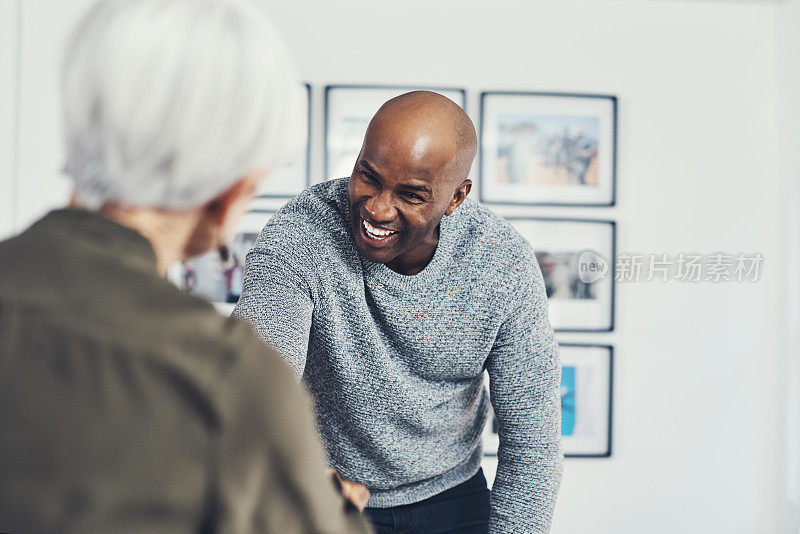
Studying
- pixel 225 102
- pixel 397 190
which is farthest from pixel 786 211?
pixel 225 102

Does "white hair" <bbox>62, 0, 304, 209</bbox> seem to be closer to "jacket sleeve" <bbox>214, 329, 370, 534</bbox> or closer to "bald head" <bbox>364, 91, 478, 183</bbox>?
"jacket sleeve" <bbox>214, 329, 370, 534</bbox>

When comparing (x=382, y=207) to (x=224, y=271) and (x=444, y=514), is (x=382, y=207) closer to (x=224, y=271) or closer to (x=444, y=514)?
(x=444, y=514)

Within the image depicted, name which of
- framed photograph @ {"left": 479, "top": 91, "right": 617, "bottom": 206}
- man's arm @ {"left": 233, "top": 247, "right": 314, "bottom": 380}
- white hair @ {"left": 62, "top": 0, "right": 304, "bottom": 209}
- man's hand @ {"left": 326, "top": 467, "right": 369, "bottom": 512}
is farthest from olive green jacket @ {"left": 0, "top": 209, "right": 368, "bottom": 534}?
framed photograph @ {"left": 479, "top": 91, "right": 617, "bottom": 206}

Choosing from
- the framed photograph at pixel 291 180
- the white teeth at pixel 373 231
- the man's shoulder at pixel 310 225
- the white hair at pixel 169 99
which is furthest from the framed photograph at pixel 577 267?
the white hair at pixel 169 99

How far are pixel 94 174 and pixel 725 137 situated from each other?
9.76 feet

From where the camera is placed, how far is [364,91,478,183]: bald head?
51.6 inches

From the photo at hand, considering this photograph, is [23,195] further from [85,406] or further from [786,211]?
[786,211]

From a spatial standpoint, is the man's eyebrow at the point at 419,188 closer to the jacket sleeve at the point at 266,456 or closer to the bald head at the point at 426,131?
the bald head at the point at 426,131

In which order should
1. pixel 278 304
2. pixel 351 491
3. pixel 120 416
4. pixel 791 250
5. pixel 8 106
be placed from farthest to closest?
pixel 791 250 → pixel 8 106 → pixel 278 304 → pixel 351 491 → pixel 120 416

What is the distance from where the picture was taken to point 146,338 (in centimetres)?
57

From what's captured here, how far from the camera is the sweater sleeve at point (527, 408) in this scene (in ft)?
4.70

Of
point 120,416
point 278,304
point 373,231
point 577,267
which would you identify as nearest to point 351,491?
point 278,304

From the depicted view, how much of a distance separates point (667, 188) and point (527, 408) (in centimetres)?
193

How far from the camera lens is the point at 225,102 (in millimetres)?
626
